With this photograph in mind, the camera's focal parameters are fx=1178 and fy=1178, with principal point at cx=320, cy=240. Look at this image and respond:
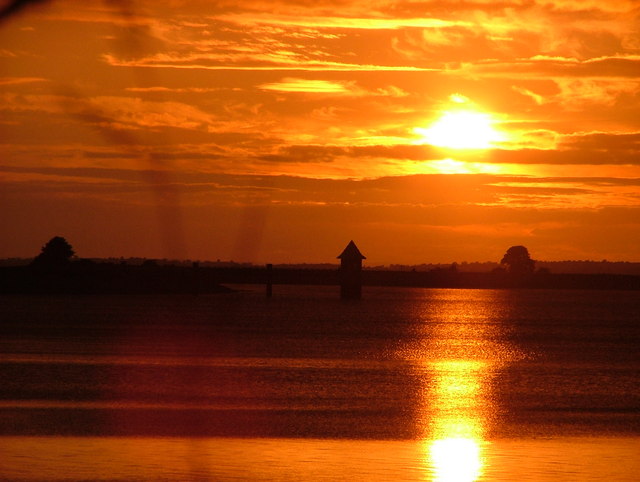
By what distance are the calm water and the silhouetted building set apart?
2469 inches

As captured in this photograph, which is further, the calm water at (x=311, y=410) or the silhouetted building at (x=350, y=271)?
the silhouetted building at (x=350, y=271)

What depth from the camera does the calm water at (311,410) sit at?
1714 cm

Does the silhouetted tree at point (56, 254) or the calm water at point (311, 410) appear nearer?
the calm water at point (311, 410)

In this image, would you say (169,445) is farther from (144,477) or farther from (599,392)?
(599,392)

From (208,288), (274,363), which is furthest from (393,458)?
(208,288)

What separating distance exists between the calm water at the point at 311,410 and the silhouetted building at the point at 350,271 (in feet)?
206

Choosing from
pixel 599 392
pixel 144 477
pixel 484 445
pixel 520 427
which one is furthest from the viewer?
pixel 599 392

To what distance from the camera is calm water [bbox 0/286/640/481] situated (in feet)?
56.2

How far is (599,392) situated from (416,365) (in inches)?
386

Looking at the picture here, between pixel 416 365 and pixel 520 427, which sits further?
pixel 416 365

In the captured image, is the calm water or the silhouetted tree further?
the silhouetted tree

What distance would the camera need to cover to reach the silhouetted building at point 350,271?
4528 inches

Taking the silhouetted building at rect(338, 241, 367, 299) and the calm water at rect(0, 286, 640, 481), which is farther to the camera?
the silhouetted building at rect(338, 241, 367, 299)

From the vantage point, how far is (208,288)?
149125mm
